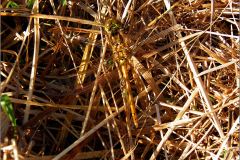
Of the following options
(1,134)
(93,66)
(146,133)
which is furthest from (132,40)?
(1,134)

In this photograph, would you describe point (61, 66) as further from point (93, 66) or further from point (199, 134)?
point (199, 134)

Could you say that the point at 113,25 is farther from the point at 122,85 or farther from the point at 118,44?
the point at 122,85

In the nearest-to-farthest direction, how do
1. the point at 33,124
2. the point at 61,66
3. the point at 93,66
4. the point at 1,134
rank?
the point at 1,134 → the point at 33,124 → the point at 93,66 → the point at 61,66

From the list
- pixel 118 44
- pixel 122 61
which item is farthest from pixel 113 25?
pixel 122 61

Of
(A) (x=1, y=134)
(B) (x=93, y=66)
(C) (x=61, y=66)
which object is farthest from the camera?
(C) (x=61, y=66)

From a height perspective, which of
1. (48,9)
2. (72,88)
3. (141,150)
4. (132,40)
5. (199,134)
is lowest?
(141,150)

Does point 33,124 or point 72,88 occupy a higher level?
point 72,88

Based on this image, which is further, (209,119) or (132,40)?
(132,40)
